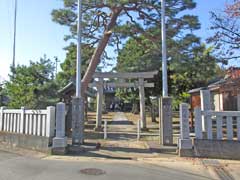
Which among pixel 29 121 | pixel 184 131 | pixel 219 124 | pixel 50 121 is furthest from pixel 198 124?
pixel 29 121

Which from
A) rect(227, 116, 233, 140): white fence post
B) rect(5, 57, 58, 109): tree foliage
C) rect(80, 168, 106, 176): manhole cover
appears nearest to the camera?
rect(80, 168, 106, 176): manhole cover

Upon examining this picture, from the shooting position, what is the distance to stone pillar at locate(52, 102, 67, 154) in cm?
1023

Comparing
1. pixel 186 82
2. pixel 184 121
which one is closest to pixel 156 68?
pixel 186 82

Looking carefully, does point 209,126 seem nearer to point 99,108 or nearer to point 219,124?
point 219,124

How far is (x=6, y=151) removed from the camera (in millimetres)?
10906

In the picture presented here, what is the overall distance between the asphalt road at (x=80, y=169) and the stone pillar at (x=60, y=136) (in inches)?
38.4

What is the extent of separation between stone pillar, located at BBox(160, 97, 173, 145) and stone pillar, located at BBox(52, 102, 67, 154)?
395cm

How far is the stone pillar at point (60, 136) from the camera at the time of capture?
10234 millimetres

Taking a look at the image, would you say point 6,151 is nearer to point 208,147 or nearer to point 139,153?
point 139,153

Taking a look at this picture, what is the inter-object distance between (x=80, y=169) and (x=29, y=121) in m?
4.74

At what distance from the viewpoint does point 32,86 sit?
15.7 metres

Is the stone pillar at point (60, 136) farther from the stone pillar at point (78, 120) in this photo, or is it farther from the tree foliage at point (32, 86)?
the tree foliage at point (32, 86)

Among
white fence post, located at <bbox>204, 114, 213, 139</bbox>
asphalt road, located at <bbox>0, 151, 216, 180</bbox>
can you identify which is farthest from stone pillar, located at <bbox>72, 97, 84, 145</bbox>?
white fence post, located at <bbox>204, 114, 213, 139</bbox>

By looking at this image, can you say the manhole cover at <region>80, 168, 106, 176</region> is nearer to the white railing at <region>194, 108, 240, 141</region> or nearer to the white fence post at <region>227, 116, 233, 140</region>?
the white railing at <region>194, 108, 240, 141</region>
